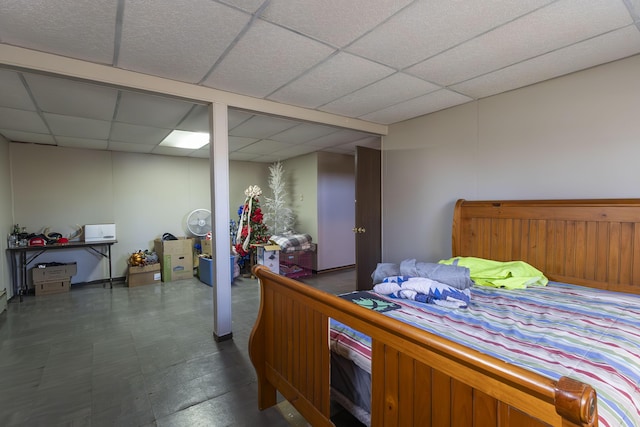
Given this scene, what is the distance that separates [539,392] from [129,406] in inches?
94.3

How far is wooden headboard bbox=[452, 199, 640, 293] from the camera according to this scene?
7.27 ft

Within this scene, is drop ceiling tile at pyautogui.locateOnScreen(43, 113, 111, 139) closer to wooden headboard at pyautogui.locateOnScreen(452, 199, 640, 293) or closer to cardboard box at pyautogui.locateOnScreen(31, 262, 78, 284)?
cardboard box at pyautogui.locateOnScreen(31, 262, 78, 284)

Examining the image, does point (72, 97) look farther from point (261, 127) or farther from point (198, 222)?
point (198, 222)

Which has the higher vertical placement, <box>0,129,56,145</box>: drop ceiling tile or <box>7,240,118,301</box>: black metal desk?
<box>0,129,56,145</box>: drop ceiling tile

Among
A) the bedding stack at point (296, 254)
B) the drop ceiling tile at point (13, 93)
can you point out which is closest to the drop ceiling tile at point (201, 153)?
the bedding stack at point (296, 254)

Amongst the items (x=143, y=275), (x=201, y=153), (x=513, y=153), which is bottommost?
Result: (x=143, y=275)

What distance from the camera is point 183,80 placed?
2.66m

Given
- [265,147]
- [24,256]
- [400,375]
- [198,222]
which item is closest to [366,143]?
[265,147]

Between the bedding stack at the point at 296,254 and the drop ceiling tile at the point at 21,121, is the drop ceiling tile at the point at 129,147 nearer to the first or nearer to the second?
the drop ceiling tile at the point at 21,121

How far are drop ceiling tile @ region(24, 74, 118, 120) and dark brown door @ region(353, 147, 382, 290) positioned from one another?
2956 mm

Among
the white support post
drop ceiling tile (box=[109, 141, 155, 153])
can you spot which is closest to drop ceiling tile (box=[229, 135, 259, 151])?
drop ceiling tile (box=[109, 141, 155, 153])

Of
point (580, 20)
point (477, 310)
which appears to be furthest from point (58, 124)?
point (580, 20)

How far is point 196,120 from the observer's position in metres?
3.66

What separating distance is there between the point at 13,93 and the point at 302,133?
305cm
